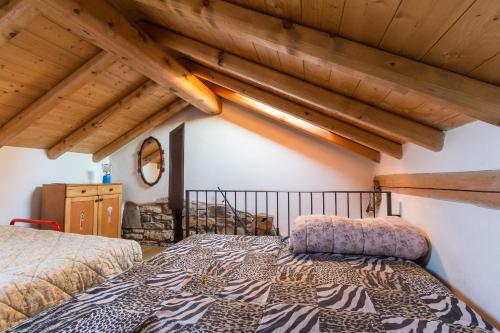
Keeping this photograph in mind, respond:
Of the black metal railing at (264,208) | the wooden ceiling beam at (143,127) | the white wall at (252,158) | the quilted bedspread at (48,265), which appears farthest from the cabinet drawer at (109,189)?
the quilted bedspread at (48,265)

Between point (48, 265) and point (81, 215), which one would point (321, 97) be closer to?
point (48, 265)

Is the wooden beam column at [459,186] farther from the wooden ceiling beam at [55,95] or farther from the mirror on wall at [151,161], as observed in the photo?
the mirror on wall at [151,161]

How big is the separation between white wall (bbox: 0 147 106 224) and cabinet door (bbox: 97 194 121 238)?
61 centimetres

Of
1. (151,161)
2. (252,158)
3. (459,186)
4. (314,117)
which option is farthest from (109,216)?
(459,186)

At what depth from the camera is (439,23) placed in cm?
88

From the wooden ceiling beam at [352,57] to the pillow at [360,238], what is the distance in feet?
3.38

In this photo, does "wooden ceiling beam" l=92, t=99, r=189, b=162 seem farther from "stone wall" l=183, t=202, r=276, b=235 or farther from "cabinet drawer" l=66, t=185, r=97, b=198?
"stone wall" l=183, t=202, r=276, b=235

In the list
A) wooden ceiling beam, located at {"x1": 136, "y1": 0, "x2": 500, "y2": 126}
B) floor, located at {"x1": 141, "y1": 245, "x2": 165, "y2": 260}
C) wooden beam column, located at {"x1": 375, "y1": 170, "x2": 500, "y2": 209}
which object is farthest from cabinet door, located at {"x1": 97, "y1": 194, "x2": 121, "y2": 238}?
wooden beam column, located at {"x1": 375, "y1": 170, "x2": 500, "y2": 209}

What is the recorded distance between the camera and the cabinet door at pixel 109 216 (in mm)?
3973

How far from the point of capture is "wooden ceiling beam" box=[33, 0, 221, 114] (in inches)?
69.5

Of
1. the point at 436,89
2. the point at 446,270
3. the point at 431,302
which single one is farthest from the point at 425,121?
the point at 431,302

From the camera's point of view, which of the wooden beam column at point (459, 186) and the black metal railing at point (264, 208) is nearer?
the wooden beam column at point (459, 186)

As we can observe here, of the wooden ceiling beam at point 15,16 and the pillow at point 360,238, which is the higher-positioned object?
the wooden ceiling beam at point 15,16

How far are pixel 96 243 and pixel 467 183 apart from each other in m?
2.47
